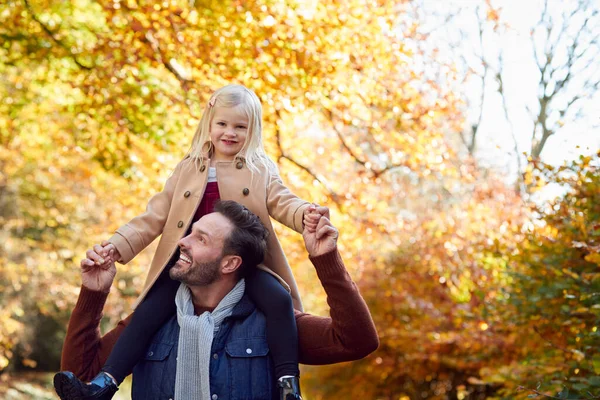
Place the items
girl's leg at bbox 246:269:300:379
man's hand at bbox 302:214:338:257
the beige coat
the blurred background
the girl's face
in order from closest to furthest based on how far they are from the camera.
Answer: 1. man's hand at bbox 302:214:338:257
2. girl's leg at bbox 246:269:300:379
3. the beige coat
4. the girl's face
5. the blurred background

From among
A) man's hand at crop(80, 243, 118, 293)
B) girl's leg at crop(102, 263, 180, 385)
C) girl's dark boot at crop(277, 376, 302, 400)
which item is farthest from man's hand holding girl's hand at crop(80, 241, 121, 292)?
girl's dark boot at crop(277, 376, 302, 400)

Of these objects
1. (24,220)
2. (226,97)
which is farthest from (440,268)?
(24,220)

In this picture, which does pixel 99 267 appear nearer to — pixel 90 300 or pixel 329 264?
pixel 90 300

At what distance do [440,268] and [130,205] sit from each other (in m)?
5.53

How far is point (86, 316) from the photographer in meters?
3.06

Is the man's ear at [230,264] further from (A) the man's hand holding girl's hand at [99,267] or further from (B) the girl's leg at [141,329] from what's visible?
(A) the man's hand holding girl's hand at [99,267]

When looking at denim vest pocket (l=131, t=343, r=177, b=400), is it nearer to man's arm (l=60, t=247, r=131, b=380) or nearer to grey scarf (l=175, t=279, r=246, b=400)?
grey scarf (l=175, t=279, r=246, b=400)

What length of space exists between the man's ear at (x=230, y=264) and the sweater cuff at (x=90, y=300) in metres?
0.49

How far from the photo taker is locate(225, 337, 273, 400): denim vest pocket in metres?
2.81

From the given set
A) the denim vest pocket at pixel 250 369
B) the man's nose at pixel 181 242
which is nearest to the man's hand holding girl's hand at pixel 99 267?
the man's nose at pixel 181 242

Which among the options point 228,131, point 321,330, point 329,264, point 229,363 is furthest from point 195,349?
point 228,131

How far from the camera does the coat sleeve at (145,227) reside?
3.13 m

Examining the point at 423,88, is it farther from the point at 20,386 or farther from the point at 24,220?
the point at 20,386

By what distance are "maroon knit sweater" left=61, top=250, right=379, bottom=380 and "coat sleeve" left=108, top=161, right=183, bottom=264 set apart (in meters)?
0.21
